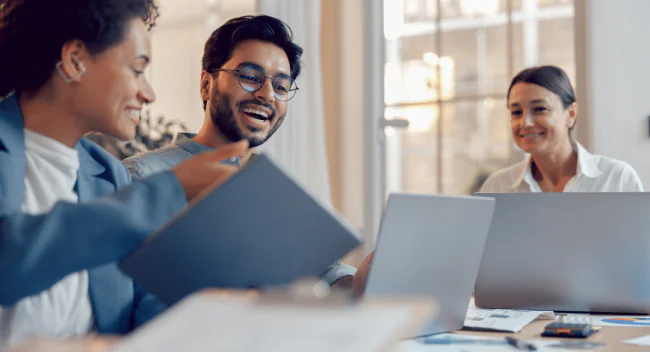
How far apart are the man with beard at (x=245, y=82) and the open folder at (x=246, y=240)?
1.13m

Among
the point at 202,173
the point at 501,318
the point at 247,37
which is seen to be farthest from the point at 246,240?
the point at 247,37

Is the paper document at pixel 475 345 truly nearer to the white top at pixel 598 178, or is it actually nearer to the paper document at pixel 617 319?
the paper document at pixel 617 319

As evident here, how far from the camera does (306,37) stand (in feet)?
11.7

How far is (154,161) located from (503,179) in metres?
1.55

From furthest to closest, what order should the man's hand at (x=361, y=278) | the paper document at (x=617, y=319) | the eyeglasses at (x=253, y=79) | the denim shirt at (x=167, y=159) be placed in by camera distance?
the eyeglasses at (x=253, y=79), the denim shirt at (x=167, y=159), the paper document at (x=617, y=319), the man's hand at (x=361, y=278)

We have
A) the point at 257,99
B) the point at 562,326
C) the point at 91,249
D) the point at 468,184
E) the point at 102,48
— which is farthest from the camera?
the point at 468,184

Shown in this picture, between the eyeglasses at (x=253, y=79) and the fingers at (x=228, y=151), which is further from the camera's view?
the eyeglasses at (x=253, y=79)

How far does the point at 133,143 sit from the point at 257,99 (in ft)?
5.02

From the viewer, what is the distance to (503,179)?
306cm

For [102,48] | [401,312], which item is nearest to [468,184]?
[102,48]

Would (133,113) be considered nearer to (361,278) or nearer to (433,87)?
(361,278)

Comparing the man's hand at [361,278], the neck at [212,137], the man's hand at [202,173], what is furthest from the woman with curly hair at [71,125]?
the neck at [212,137]

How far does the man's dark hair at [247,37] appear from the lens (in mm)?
2279

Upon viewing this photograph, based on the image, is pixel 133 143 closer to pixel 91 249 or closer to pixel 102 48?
pixel 102 48
